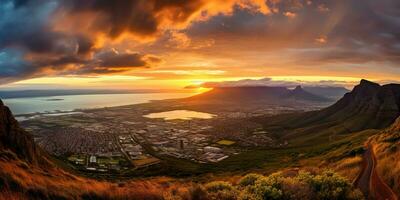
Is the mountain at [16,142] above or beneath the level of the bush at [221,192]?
above

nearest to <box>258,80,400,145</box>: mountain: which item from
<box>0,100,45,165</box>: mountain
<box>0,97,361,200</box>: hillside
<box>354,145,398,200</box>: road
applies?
<box>354,145,398,200</box>: road

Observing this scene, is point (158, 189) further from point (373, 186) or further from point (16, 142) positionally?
point (16, 142)

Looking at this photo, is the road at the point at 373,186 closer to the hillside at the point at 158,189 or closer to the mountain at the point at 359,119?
the hillside at the point at 158,189

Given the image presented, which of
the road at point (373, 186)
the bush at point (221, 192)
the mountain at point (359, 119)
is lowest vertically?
the mountain at point (359, 119)

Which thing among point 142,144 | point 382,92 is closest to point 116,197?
point 142,144

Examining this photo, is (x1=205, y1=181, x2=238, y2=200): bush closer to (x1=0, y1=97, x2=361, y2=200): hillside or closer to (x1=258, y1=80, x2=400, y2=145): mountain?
(x1=0, y1=97, x2=361, y2=200): hillside

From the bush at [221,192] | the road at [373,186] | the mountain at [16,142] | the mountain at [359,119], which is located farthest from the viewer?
the mountain at [359,119]

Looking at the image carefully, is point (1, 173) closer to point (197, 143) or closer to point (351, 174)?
point (351, 174)

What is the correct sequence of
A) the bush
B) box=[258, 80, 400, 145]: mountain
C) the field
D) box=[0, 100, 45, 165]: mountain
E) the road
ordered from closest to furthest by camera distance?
the bush → the road → box=[0, 100, 45, 165]: mountain → the field → box=[258, 80, 400, 145]: mountain

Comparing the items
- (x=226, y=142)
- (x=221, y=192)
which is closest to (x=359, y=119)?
(x=226, y=142)

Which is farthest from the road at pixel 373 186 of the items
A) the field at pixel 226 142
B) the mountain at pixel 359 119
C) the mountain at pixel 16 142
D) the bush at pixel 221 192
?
the mountain at pixel 359 119

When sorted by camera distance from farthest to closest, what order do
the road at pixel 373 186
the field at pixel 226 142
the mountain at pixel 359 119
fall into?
the mountain at pixel 359 119
the field at pixel 226 142
the road at pixel 373 186
